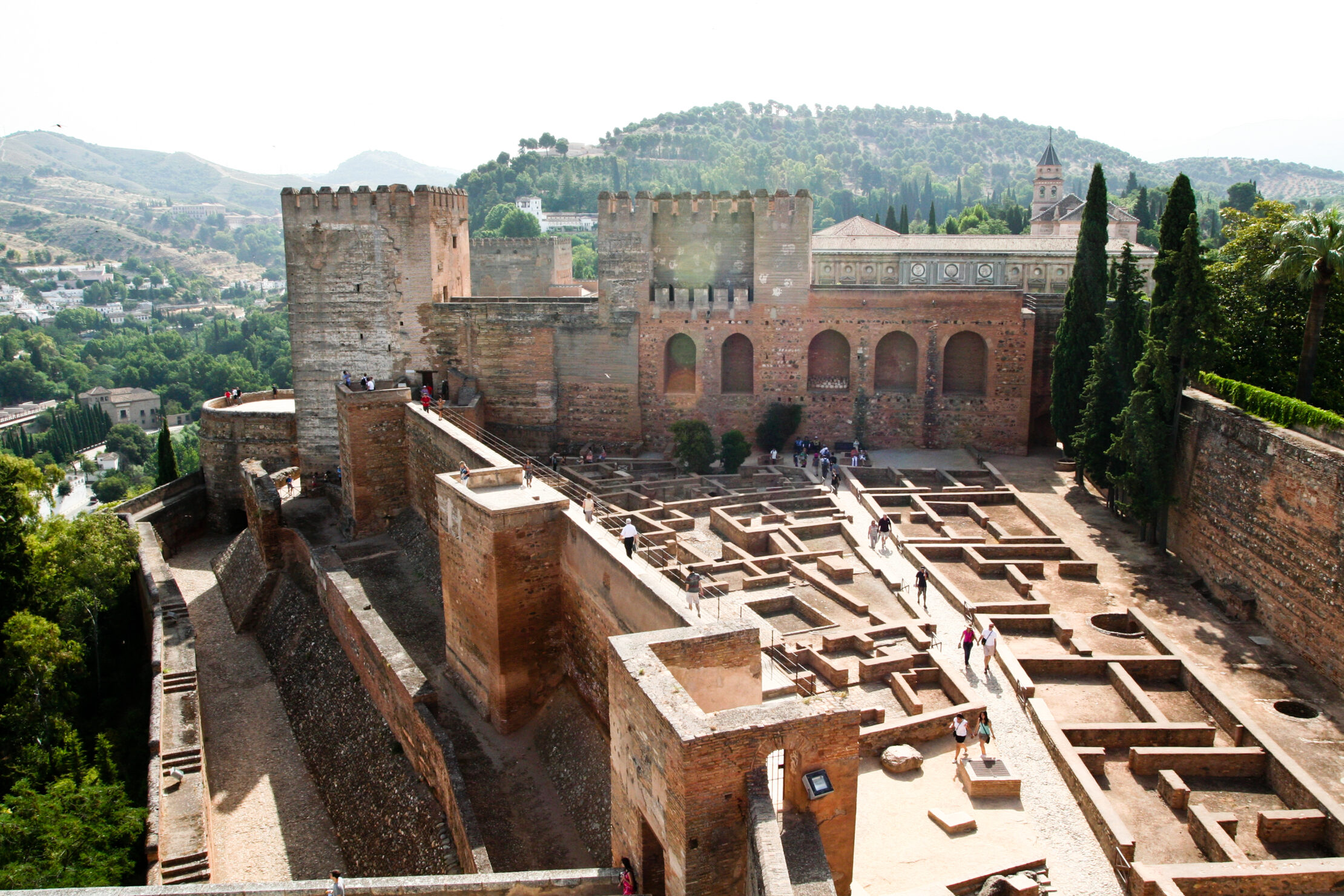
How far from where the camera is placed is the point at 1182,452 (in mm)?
21750

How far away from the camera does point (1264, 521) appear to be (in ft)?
60.4

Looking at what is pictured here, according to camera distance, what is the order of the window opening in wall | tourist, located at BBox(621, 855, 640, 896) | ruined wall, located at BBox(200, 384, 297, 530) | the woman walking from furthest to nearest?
1. ruined wall, located at BBox(200, 384, 297, 530)
2. the woman walking
3. tourist, located at BBox(621, 855, 640, 896)
4. the window opening in wall

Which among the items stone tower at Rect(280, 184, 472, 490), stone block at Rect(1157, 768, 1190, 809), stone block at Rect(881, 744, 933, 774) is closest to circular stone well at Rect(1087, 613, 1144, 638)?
stone block at Rect(1157, 768, 1190, 809)

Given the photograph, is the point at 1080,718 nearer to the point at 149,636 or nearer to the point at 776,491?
the point at 776,491

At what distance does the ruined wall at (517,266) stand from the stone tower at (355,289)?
859 centimetres

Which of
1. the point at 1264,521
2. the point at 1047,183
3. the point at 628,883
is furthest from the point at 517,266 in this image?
the point at 1047,183

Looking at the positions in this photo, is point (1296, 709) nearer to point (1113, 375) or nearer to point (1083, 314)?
point (1113, 375)

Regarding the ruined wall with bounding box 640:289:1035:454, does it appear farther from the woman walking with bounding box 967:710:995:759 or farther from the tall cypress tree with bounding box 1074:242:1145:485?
the woman walking with bounding box 967:710:995:759

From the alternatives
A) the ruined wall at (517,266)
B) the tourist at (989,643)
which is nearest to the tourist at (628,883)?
the tourist at (989,643)

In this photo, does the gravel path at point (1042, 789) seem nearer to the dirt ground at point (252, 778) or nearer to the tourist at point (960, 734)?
the tourist at point (960, 734)

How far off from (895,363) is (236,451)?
18967 millimetres

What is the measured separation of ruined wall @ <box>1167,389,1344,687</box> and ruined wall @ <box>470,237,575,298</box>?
21055mm

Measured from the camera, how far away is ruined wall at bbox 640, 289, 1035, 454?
2853cm

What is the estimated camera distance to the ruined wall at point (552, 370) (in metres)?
28.0
